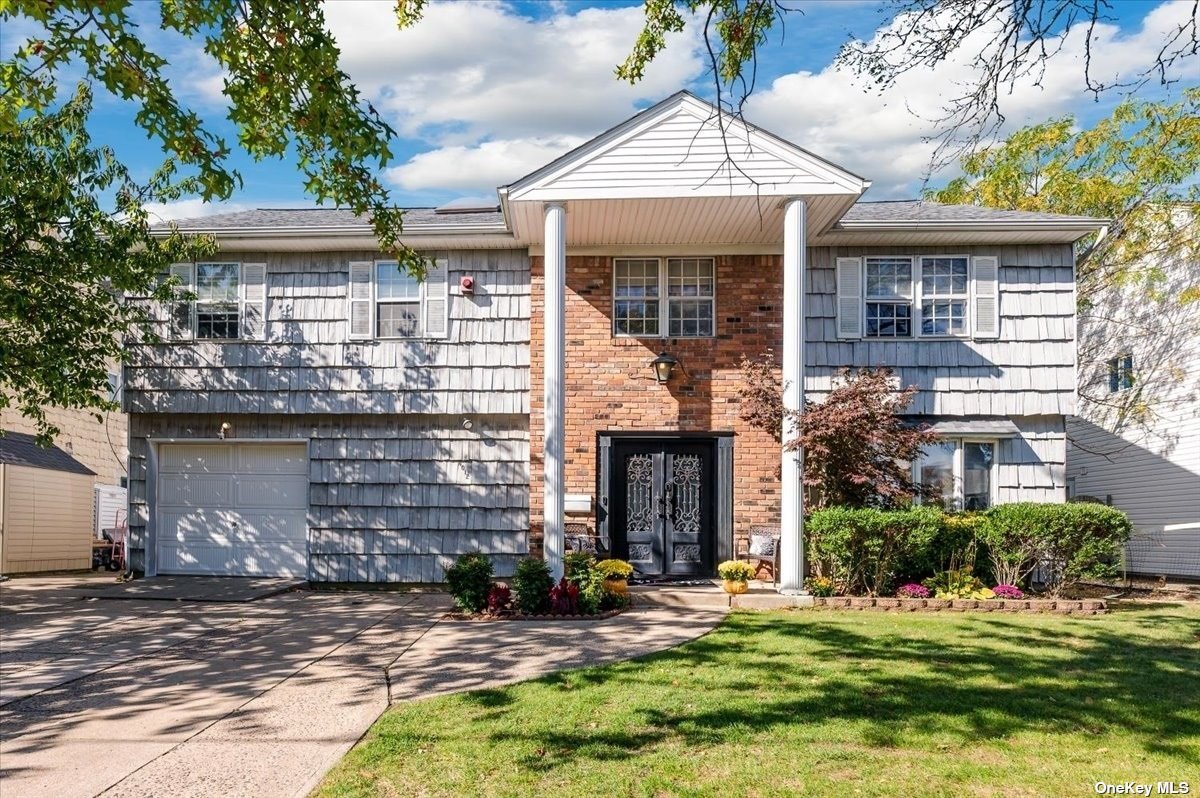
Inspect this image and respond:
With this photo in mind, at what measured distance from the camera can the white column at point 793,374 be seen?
36.3 ft

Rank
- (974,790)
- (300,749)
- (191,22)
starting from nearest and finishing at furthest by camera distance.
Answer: (974,790) → (300,749) → (191,22)

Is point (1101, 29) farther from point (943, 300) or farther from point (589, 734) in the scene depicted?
point (943, 300)

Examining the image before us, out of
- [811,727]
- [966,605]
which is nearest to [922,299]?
[966,605]

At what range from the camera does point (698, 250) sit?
13148 millimetres

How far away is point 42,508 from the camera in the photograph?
1603 centimetres

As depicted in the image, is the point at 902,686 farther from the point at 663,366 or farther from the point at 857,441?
the point at 663,366

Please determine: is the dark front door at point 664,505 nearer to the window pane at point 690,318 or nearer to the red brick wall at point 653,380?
the red brick wall at point 653,380

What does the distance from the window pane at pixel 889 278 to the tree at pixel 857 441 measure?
6.02ft

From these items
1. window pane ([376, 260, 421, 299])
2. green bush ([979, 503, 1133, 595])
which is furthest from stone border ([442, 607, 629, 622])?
window pane ([376, 260, 421, 299])

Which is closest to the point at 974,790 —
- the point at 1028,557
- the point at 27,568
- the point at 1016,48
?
the point at 1016,48

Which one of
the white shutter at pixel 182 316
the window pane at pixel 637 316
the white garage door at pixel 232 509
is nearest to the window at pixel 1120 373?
the window pane at pixel 637 316

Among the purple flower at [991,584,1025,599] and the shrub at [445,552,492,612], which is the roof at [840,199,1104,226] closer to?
the purple flower at [991,584,1025,599]

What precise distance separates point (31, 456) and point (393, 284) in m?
7.84

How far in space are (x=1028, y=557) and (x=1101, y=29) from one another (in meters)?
7.19
